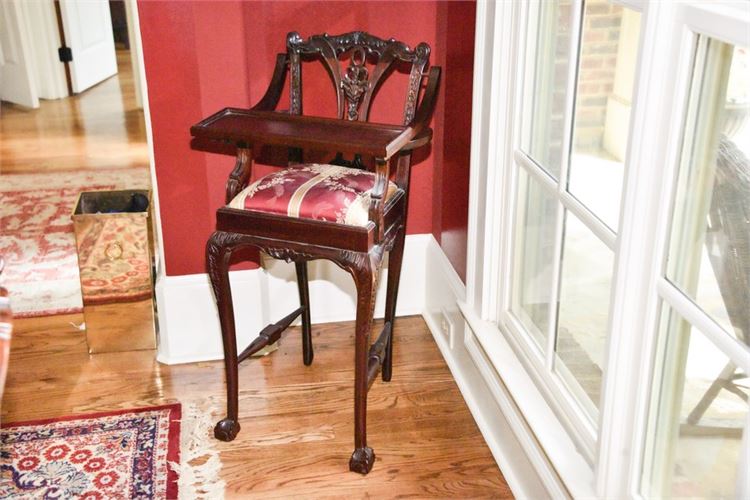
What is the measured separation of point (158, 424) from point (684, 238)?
1694 millimetres

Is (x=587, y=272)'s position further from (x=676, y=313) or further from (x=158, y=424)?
(x=158, y=424)

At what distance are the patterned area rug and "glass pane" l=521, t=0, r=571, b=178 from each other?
1.94 meters

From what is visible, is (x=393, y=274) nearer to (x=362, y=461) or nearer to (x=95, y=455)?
(x=362, y=461)

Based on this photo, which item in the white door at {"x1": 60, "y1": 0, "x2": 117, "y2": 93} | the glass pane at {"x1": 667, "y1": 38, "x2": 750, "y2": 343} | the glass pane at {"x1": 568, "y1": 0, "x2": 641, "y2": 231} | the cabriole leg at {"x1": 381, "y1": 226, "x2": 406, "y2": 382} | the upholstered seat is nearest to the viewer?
the glass pane at {"x1": 667, "y1": 38, "x2": 750, "y2": 343}

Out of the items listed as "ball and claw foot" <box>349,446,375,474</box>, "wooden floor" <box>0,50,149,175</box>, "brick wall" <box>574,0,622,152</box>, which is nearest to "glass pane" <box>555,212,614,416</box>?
"brick wall" <box>574,0,622,152</box>

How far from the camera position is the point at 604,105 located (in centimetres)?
180

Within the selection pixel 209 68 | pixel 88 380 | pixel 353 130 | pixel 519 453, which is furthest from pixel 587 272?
pixel 88 380

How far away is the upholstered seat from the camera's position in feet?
7.36

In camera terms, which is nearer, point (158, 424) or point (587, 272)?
point (587, 272)

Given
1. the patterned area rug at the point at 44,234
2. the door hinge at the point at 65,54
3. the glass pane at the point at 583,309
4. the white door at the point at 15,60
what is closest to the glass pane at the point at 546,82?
the glass pane at the point at 583,309

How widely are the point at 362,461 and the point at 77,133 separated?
364 cm

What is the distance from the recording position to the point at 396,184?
2562 mm

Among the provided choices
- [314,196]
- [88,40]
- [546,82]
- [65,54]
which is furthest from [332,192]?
[88,40]

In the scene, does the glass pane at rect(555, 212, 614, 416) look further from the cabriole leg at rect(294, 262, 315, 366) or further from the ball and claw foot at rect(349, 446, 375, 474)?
the cabriole leg at rect(294, 262, 315, 366)
